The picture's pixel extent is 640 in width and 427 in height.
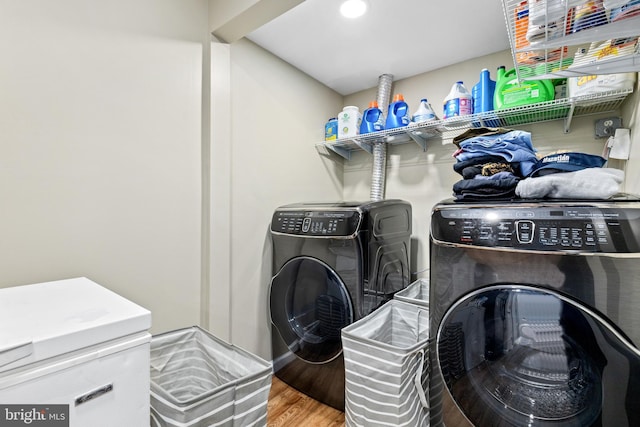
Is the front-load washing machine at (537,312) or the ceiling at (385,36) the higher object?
the ceiling at (385,36)

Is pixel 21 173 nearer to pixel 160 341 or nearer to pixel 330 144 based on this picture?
pixel 160 341

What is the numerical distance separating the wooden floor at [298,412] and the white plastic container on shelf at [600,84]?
2103 mm

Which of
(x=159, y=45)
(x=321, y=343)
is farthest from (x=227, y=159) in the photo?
(x=321, y=343)

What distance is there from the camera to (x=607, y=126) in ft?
5.19

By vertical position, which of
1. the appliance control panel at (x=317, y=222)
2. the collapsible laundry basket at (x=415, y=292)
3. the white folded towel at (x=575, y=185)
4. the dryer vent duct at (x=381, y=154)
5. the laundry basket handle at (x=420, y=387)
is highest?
the dryer vent duct at (x=381, y=154)

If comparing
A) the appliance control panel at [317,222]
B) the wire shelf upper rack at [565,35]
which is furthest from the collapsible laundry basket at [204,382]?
the wire shelf upper rack at [565,35]

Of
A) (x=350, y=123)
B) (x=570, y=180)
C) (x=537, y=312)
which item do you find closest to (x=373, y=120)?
(x=350, y=123)

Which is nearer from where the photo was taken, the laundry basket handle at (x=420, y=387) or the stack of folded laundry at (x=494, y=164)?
the stack of folded laundry at (x=494, y=164)

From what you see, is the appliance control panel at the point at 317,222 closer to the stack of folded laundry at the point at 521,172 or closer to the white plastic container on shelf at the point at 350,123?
the stack of folded laundry at the point at 521,172

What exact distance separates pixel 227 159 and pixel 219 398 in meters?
1.24

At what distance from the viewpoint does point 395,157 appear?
96.0 inches

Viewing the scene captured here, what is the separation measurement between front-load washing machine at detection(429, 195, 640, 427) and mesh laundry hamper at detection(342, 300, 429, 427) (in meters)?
0.13

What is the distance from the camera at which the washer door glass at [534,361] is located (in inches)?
32.6

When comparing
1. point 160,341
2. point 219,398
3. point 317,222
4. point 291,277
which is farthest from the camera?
point 291,277
